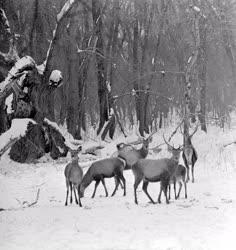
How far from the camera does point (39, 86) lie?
18141 millimetres

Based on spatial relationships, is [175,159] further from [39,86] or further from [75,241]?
[39,86]

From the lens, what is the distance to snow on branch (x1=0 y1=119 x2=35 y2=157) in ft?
47.8

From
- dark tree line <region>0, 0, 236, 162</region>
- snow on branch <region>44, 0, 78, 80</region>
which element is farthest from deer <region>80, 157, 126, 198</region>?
snow on branch <region>44, 0, 78, 80</region>

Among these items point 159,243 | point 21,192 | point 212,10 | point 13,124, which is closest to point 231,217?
point 159,243

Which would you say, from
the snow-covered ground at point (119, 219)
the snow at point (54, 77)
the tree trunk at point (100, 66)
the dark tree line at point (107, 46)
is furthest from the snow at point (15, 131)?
the tree trunk at point (100, 66)

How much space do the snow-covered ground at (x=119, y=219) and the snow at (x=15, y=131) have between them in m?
2.29

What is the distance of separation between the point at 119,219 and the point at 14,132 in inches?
357

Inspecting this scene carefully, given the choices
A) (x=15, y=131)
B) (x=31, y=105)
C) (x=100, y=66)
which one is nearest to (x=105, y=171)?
(x=15, y=131)

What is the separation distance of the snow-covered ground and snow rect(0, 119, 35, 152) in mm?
2290

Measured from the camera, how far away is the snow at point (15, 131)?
1514 centimetres

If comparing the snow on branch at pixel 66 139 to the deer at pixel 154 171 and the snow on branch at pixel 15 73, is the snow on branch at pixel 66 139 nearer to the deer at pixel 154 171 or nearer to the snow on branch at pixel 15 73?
the snow on branch at pixel 15 73

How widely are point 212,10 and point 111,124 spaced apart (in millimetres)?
8150

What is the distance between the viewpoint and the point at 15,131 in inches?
645

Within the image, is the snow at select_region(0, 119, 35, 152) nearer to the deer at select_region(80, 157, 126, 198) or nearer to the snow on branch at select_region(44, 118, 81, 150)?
the snow on branch at select_region(44, 118, 81, 150)
